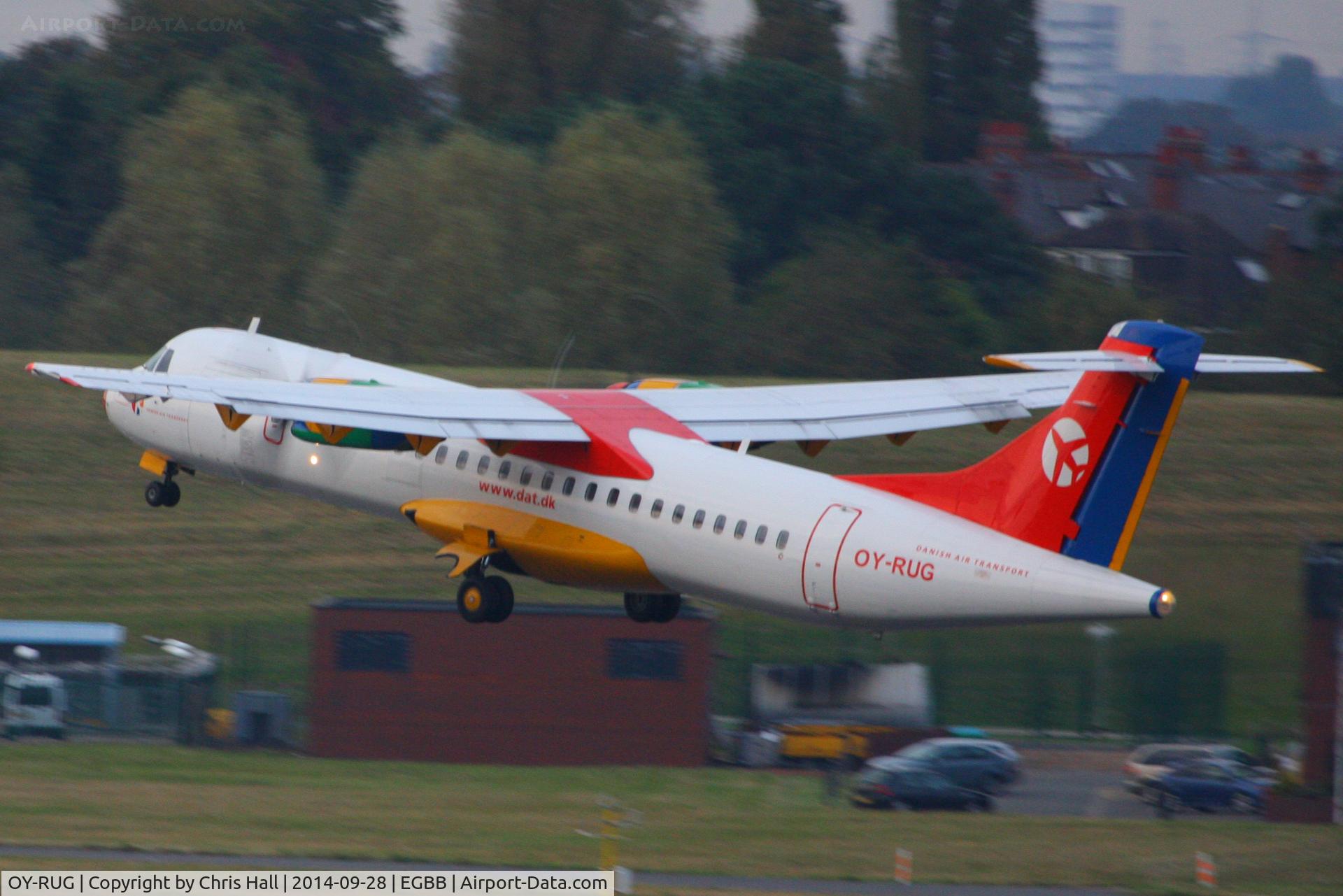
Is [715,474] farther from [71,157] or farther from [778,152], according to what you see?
[71,157]

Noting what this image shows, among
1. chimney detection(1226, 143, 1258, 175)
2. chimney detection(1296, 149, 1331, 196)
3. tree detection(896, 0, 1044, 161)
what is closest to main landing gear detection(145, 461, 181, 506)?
tree detection(896, 0, 1044, 161)

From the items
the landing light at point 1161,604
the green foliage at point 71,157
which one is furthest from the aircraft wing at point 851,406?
the green foliage at point 71,157

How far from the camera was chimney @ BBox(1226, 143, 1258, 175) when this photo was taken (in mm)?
97731

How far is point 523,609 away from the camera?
120 feet

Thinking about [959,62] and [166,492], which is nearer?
[166,492]

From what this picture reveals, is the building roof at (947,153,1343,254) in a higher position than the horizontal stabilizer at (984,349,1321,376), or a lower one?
lower

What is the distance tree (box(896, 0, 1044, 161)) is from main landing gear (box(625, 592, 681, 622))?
261ft

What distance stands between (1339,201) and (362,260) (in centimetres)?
4694

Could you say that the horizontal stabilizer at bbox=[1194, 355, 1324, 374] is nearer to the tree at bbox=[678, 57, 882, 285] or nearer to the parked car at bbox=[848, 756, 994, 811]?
the parked car at bbox=[848, 756, 994, 811]

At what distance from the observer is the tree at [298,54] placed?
86312 millimetres

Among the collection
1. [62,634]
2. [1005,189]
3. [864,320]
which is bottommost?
[1005,189]

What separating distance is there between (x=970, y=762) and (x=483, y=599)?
41.0 ft

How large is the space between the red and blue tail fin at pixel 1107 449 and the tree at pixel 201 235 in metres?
47.8

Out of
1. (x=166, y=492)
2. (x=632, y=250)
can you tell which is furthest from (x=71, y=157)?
(x=166, y=492)
